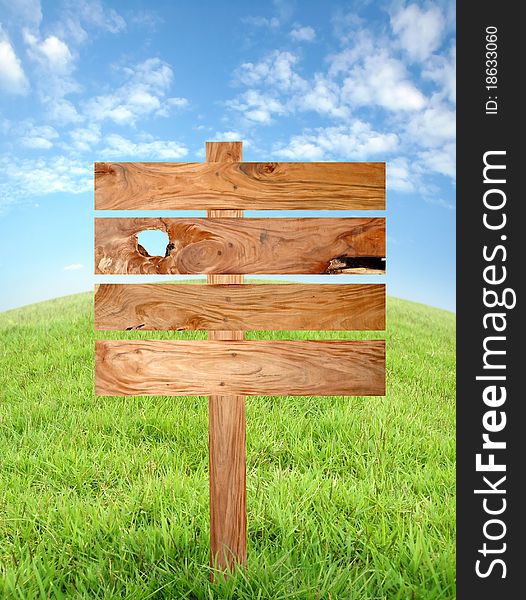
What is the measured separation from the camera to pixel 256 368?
250 centimetres

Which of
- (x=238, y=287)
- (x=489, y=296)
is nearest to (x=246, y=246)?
(x=238, y=287)

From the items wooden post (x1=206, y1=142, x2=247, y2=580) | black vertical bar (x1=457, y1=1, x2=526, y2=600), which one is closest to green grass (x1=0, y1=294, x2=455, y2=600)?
wooden post (x1=206, y1=142, x2=247, y2=580)

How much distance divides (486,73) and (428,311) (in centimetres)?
939

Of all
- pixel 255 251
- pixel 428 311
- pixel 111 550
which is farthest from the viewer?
pixel 428 311

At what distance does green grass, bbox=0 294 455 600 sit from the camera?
2.63 meters

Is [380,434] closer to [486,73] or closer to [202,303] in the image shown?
[202,303]

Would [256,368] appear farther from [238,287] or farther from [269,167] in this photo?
[269,167]

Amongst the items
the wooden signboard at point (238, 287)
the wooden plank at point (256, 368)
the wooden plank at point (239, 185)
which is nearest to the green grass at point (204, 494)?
the wooden signboard at point (238, 287)

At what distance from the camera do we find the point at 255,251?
98.2 inches

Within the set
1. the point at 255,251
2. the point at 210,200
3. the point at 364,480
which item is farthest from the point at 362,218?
the point at 364,480

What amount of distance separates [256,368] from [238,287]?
374mm

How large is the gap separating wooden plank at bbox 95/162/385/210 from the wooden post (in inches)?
4.3

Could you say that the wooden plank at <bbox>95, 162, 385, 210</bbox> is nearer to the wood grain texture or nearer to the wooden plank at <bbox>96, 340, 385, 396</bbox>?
the wood grain texture

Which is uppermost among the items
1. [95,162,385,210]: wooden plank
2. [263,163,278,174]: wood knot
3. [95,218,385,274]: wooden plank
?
[263,163,278,174]: wood knot
